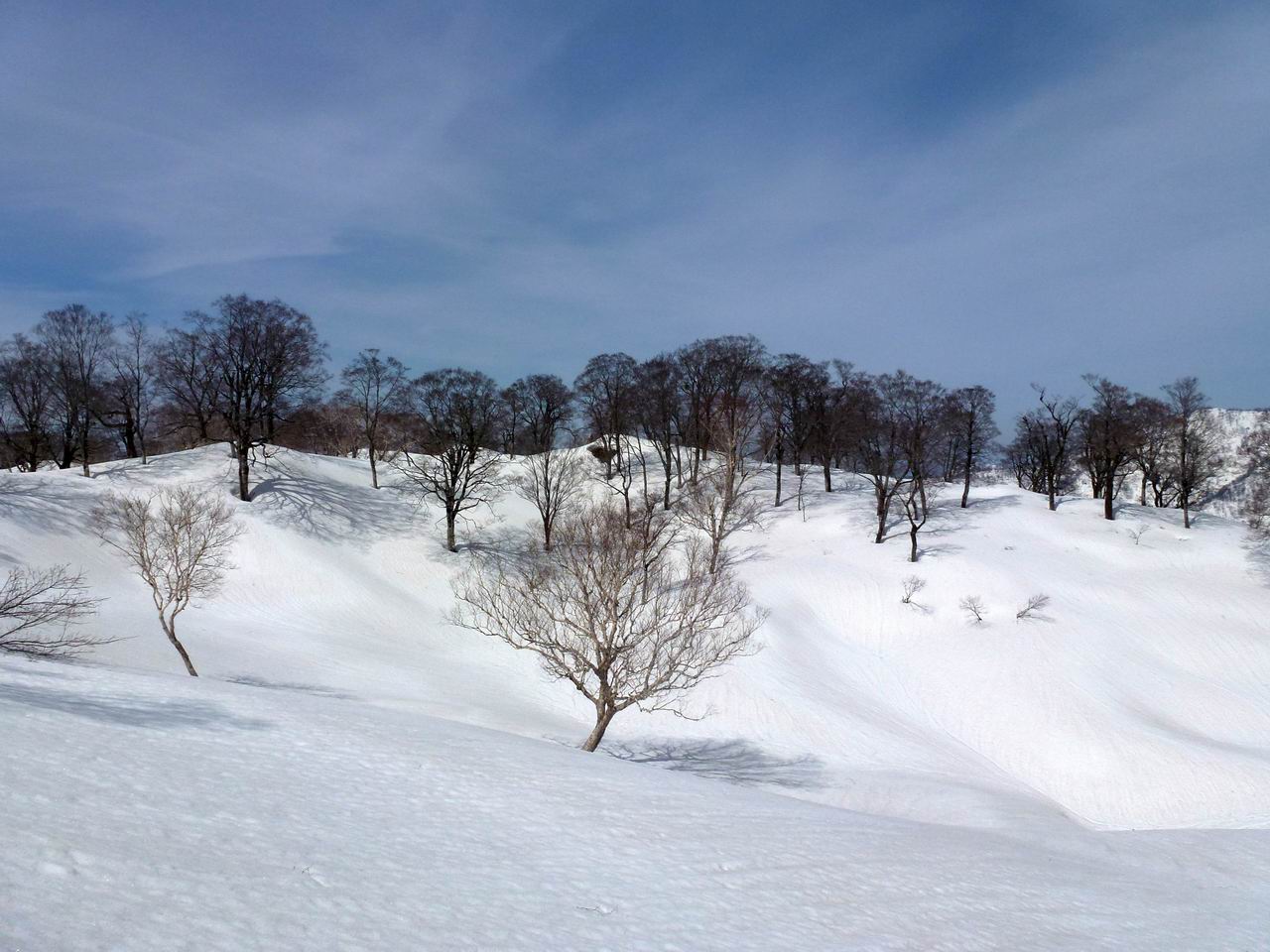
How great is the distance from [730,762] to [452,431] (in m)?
25.2

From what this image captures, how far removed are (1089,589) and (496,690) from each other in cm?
2672

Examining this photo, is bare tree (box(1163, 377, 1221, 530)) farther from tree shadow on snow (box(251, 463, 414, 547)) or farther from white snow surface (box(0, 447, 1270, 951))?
tree shadow on snow (box(251, 463, 414, 547))

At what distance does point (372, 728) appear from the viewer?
40.8 feet

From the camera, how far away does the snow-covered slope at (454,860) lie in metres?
4.43

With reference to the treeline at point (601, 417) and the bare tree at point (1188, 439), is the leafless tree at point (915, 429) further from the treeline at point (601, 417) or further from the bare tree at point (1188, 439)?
the bare tree at point (1188, 439)

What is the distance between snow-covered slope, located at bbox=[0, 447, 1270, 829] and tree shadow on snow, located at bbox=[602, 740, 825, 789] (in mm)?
114

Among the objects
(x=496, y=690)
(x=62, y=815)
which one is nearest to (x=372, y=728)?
(x=62, y=815)

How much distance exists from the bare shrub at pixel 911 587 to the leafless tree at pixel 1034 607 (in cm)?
413

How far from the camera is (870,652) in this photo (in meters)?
29.6

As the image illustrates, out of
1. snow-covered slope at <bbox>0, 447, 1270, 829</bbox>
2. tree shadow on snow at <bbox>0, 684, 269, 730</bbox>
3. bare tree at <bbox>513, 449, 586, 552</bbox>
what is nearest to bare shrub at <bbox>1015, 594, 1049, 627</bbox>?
snow-covered slope at <bbox>0, 447, 1270, 829</bbox>

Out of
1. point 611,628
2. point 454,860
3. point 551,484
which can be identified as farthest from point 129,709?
point 551,484

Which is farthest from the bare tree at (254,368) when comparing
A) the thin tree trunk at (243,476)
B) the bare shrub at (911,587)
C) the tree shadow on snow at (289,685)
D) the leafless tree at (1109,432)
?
the leafless tree at (1109,432)

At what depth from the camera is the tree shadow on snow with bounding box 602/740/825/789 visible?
708 inches

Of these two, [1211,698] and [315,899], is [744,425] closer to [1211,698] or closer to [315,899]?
[1211,698]
